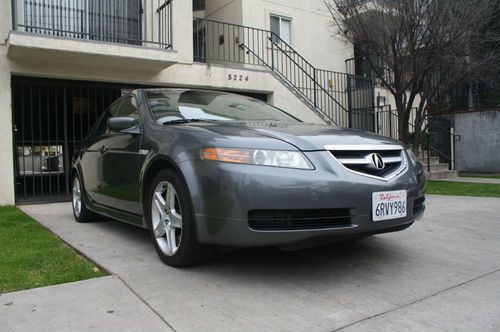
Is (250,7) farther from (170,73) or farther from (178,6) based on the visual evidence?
(170,73)

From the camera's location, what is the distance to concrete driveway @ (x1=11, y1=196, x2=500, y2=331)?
8.86 ft

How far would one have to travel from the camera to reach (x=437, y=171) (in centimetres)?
1262

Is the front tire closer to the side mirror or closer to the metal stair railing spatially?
the side mirror

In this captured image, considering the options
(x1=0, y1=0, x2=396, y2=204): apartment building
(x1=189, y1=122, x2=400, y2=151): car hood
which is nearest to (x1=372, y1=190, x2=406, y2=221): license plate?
(x1=189, y1=122, x2=400, y2=151): car hood

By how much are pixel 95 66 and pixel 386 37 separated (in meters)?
5.86

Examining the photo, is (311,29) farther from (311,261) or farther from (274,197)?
(274,197)

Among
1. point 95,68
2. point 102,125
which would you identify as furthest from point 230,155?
point 95,68

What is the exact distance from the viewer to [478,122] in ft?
51.0

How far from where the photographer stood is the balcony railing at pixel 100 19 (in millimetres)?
8477

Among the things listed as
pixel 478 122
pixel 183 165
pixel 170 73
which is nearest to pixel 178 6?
pixel 170 73

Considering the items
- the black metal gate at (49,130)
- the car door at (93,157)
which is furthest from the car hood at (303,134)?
the black metal gate at (49,130)

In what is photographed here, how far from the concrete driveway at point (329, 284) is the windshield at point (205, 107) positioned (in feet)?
4.13

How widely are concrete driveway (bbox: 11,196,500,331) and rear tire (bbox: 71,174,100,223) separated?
733 millimetres

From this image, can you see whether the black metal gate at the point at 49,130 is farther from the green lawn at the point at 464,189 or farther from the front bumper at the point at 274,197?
the green lawn at the point at 464,189
